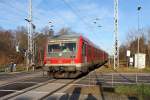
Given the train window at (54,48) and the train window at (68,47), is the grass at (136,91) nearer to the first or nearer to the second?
the train window at (68,47)

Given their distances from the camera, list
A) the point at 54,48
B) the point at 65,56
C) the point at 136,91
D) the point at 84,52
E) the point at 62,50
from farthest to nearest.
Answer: the point at 84,52 → the point at 54,48 → the point at 62,50 → the point at 65,56 → the point at 136,91

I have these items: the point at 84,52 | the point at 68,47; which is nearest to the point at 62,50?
the point at 68,47

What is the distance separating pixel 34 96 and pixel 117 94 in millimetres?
3801

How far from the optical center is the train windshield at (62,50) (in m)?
25.8

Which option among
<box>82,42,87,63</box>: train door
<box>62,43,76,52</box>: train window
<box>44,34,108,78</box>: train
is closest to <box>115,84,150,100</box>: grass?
<box>44,34,108,78</box>: train

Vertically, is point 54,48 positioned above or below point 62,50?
above

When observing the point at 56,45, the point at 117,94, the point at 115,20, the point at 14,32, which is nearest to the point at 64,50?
the point at 56,45

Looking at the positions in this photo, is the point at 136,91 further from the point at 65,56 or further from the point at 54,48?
the point at 54,48

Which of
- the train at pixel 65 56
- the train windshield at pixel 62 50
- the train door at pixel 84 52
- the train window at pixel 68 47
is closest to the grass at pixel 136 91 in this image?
the train at pixel 65 56

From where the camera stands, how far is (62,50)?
1027 inches

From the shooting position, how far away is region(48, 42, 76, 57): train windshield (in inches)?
1016

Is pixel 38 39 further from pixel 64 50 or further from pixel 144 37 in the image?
pixel 64 50

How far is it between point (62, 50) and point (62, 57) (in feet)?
2.15

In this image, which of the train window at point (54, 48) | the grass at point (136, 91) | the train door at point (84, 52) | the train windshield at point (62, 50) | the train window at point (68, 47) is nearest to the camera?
the grass at point (136, 91)
